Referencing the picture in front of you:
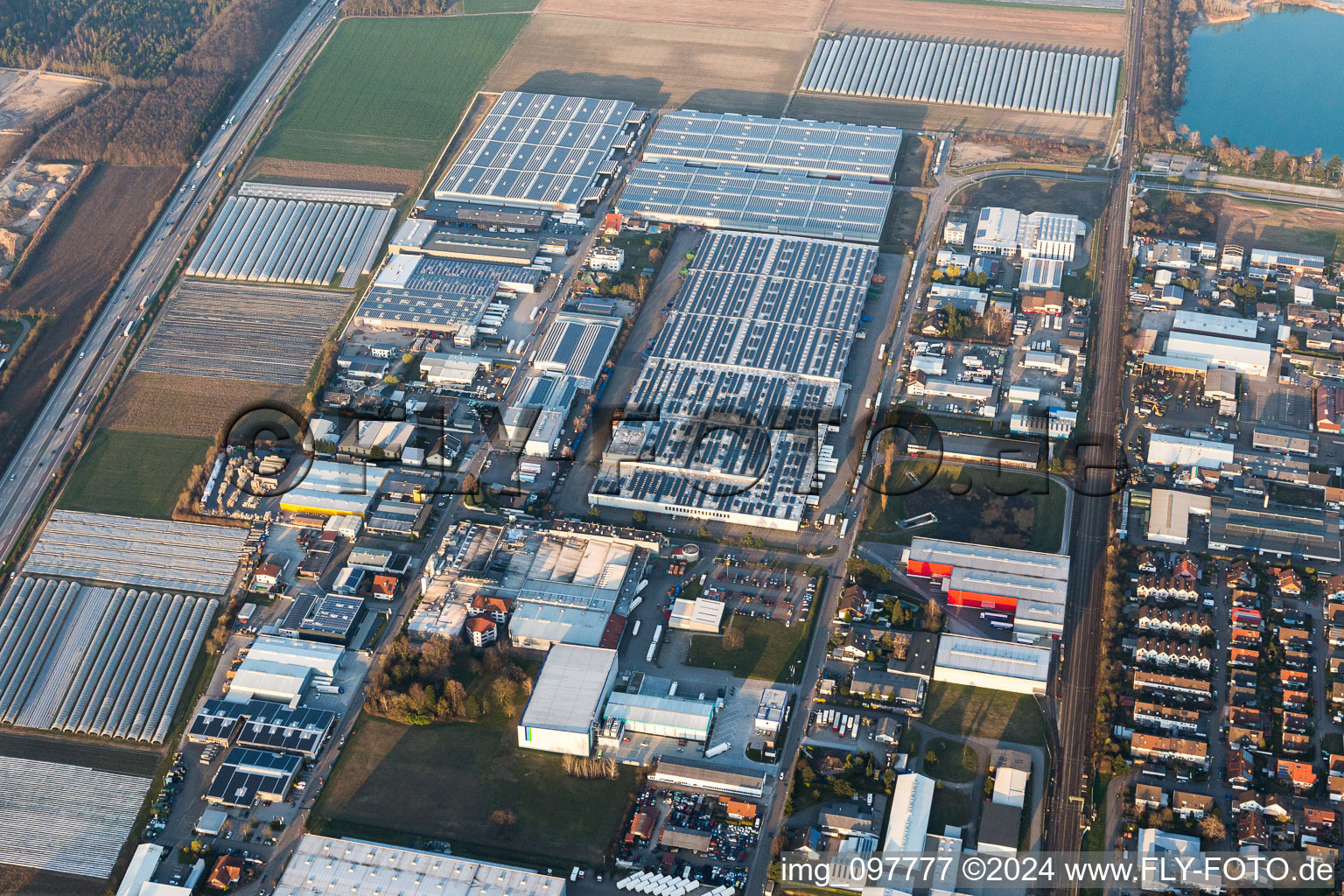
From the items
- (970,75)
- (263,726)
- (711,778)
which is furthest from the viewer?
(970,75)

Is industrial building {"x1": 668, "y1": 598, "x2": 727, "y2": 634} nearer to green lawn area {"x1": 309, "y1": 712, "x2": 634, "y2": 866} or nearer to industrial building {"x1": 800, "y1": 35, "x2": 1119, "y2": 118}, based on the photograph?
green lawn area {"x1": 309, "y1": 712, "x2": 634, "y2": 866}

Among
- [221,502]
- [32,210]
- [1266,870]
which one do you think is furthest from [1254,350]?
[32,210]

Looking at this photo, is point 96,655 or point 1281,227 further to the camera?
point 1281,227

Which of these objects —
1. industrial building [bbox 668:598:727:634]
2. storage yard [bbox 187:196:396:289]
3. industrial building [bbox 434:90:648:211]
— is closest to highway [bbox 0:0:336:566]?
storage yard [bbox 187:196:396:289]

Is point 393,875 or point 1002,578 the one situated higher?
point 1002,578

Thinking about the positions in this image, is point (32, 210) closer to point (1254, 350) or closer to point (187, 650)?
point (187, 650)

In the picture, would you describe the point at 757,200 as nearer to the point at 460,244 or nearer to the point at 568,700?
the point at 460,244

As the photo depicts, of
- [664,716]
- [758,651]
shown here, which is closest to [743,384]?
[758,651]
